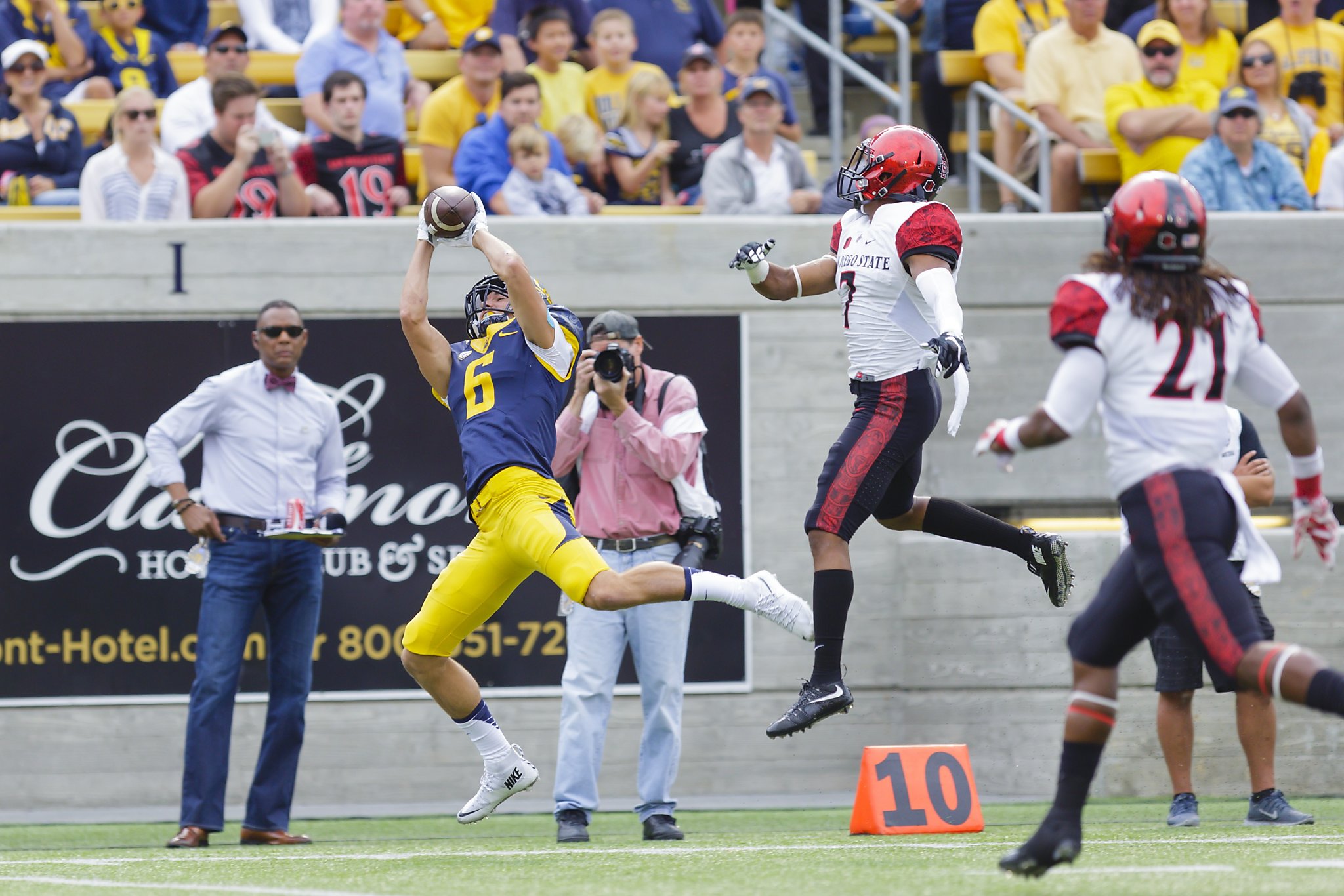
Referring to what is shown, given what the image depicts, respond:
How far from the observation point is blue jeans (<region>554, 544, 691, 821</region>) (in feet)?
25.1

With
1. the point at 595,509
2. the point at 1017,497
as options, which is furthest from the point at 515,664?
the point at 1017,497

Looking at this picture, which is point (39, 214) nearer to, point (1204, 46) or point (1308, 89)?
point (1204, 46)

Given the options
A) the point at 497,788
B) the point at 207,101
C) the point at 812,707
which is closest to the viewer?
the point at 812,707

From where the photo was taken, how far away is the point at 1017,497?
9.89m

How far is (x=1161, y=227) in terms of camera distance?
480 centimetres

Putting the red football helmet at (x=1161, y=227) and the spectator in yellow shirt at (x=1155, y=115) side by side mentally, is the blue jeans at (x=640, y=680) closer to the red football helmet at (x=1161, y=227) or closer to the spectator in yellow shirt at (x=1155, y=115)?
the red football helmet at (x=1161, y=227)

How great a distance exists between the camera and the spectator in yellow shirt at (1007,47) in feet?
37.2

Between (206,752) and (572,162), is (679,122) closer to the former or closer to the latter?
(572,162)

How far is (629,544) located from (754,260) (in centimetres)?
183

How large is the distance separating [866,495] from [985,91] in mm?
5330

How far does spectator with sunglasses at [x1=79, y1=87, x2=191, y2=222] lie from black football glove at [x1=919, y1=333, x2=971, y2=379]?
5.67m

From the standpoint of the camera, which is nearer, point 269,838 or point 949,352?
point 949,352

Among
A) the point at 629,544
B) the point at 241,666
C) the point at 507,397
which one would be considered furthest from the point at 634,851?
the point at 241,666

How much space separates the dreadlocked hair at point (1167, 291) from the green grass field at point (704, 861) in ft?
5.16
